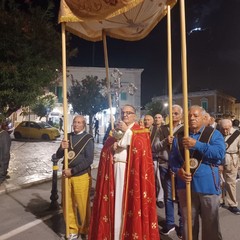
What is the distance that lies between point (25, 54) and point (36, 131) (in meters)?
17.5

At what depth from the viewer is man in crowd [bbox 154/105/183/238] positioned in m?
5.23

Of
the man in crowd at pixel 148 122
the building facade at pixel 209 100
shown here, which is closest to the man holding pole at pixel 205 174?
the man in crowd at pixel 148 122

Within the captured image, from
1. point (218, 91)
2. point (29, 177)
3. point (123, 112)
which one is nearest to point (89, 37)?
point (123, 112)

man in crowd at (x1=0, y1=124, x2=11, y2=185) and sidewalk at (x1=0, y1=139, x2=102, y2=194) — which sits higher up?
man in crowd at (x1=0, y1=124, x2=11, y2=185)

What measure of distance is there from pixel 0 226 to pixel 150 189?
10.3ft

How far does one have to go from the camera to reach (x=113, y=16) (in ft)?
14.4

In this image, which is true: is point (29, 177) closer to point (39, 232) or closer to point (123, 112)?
point (39, 232)

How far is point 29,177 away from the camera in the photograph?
9711mm

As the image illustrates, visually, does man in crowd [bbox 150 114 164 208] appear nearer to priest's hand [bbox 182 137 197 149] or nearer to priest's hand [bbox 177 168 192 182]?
priest's hand [bbox 177 168 192 182]

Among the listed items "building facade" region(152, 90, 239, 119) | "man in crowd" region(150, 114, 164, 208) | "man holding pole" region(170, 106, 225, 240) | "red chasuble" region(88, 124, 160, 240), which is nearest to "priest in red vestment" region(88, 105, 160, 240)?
"red chasuble" region(88, 124, 160, 240)

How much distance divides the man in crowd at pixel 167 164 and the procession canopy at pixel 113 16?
1570 mm

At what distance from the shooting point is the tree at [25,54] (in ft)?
27.0

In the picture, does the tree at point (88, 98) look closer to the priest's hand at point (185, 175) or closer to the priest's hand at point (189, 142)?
the priest's hand at point (185, 175)

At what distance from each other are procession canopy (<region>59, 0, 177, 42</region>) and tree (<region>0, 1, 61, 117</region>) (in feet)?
10.6
